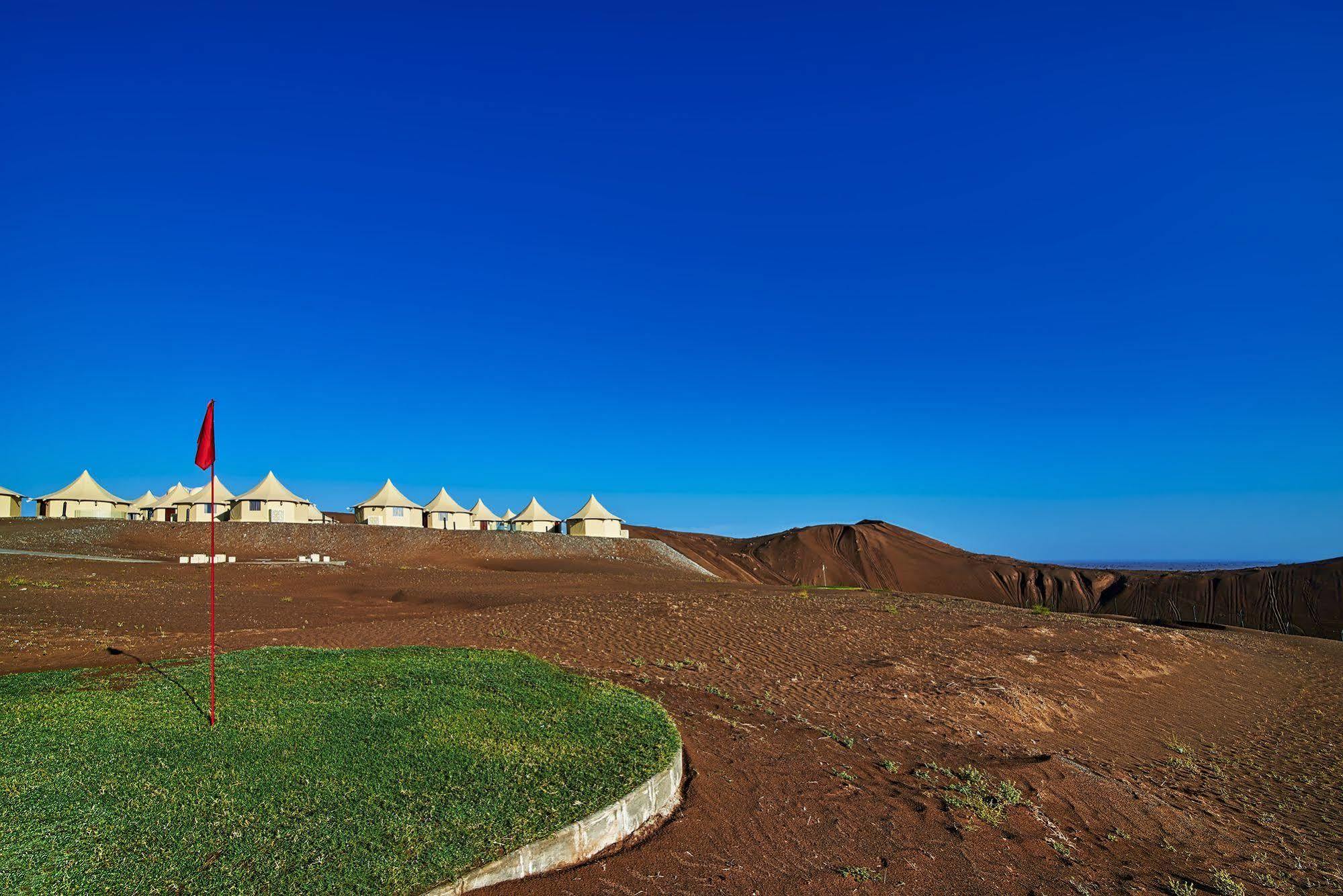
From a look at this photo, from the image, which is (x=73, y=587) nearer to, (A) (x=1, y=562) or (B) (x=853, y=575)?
(A) (x=1, y=562)

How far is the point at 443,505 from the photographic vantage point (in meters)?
55.9

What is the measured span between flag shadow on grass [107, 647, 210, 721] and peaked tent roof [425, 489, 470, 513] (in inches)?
1770

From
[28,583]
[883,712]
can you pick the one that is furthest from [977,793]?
[28,583]

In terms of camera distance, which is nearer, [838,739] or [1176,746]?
[838,739]

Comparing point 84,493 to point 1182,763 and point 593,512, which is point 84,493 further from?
point 1182,763

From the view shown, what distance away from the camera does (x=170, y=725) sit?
6.55 metres

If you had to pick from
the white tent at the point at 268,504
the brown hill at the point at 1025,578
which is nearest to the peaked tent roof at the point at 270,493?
the white tent at the point at 268,504

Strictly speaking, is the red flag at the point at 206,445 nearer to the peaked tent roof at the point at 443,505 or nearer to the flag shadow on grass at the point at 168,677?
the flag shadow on grass at the point at 168,677

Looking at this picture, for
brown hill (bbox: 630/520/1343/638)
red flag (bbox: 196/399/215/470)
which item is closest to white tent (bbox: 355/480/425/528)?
brown hill (bbox: 630/520/1343/638)

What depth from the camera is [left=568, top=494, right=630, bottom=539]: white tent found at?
5528 centimetres

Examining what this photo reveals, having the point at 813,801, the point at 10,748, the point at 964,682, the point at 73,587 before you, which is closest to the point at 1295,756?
the point at 964,682

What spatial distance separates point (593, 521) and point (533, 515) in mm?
8830

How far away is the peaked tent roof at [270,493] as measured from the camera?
155 feet

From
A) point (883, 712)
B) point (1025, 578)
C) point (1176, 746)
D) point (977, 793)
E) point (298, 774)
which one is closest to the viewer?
point (298, 774)
